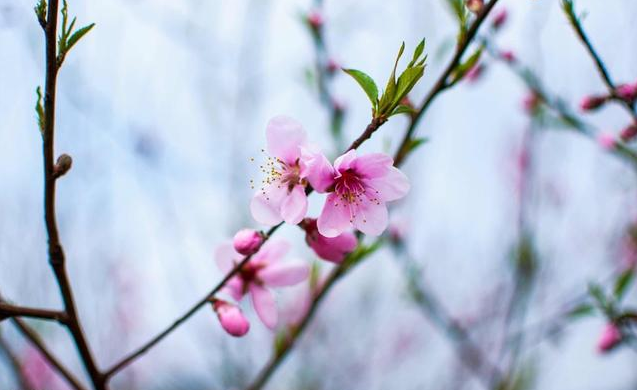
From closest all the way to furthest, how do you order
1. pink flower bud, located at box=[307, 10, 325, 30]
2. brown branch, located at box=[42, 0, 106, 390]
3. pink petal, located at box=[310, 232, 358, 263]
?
brown branch, located at box=[42, 0, 106, 390] → pink petal, located at box=[310, 232, 358, 263] → pink flower bud, located at box=[307, 10, 325, 30]

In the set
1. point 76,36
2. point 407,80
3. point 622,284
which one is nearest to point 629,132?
point 622,284

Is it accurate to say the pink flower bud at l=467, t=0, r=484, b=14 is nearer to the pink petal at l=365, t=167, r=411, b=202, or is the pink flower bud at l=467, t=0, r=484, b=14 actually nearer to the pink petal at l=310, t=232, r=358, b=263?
the pink petal at l=365, t=167, r=411, b=202

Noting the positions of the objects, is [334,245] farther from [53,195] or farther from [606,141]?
[606,141]

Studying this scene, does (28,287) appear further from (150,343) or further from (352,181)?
(352,181)

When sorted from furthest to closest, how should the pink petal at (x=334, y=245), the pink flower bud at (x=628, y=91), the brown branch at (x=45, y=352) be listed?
1. the pink flower bud at (x=628, y=91)
2. the brown branch at (x=45, y=352)
3. the pink petal at (x=334, y=245)

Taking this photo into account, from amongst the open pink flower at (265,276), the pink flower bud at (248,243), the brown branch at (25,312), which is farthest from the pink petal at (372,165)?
the brown branch at (25,312)

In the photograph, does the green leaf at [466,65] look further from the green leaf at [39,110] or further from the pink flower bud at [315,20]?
the pink flower bud at [315,20]

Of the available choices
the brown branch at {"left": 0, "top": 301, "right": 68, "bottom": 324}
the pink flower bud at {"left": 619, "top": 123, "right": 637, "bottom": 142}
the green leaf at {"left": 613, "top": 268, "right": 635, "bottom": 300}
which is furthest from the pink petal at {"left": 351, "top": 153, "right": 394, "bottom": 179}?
the green leaf at {"left": 613, "top": 268, "right": 635, "bottom": 300}
